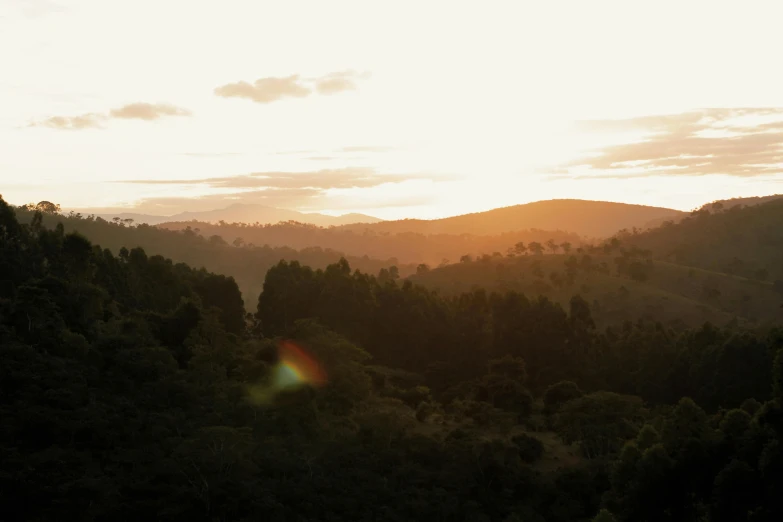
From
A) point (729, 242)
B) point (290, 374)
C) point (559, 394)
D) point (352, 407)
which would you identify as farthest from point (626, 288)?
point (290, 374)

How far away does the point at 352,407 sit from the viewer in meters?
49.0

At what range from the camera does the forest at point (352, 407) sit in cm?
2894

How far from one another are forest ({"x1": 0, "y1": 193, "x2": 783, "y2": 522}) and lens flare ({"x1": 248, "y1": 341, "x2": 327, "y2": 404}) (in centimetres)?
43

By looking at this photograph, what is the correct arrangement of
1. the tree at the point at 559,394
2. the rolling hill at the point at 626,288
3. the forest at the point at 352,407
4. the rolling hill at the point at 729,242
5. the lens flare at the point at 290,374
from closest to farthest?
the forest at the point at 352,407
the lens flare at the point at 290,374
the tree at the point at 559,394
the rolling hill at the point at 626,288
the rolling hill at the point at 729,242

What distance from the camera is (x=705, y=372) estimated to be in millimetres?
61312

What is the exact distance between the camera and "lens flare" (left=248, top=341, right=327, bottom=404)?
4309 cm

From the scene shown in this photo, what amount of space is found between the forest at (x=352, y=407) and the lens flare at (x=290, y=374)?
17.0 inches

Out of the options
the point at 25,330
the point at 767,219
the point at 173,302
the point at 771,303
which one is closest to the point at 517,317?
the point at 173,302

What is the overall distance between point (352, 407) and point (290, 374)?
5.23m

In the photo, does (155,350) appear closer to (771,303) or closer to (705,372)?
(705,372)

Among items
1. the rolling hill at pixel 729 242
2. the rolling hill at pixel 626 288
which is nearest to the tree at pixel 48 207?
the rolling hill at pixel 626 288

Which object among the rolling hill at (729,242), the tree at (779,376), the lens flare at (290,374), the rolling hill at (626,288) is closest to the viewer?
the tree at (779,376)

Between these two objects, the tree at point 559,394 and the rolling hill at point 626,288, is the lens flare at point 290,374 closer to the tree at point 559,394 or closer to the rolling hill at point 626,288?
the tree at point 559,394

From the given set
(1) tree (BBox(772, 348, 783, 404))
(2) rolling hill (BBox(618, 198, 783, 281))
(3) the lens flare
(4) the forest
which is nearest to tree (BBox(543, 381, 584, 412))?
(4) the forest
